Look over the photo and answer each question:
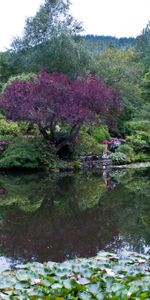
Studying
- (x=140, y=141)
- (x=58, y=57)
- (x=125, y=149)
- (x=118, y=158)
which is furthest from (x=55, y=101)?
(x=58, y=57)

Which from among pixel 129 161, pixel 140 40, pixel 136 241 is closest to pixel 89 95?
pixel 129 161

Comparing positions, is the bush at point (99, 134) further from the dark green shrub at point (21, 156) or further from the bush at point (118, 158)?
the dark green shrub at point (21, 156)

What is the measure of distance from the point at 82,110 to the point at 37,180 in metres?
3.14

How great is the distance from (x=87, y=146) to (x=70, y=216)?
9497 millimetres

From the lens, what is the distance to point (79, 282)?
4.13 m

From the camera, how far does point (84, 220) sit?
8.91 m

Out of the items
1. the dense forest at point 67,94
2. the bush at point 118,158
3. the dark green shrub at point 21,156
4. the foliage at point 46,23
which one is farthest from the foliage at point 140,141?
the foliage at point 46,23

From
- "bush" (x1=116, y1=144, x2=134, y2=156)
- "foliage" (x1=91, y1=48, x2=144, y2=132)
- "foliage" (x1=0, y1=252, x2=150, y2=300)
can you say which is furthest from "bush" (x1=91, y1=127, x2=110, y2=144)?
"foliage" (x1=0, y1=252, x2=150, y2=300)

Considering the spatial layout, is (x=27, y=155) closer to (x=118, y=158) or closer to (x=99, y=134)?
(x=118, y=158)

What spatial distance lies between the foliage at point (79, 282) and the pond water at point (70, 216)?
1.40 meters

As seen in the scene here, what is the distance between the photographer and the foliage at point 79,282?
3.85 m

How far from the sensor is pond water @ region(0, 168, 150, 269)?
693cm

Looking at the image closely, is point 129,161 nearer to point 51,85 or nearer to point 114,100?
point 114,100

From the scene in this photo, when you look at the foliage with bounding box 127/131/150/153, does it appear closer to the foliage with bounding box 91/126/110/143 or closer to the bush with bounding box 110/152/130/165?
the foliage with bounding box 91/126/110/143
